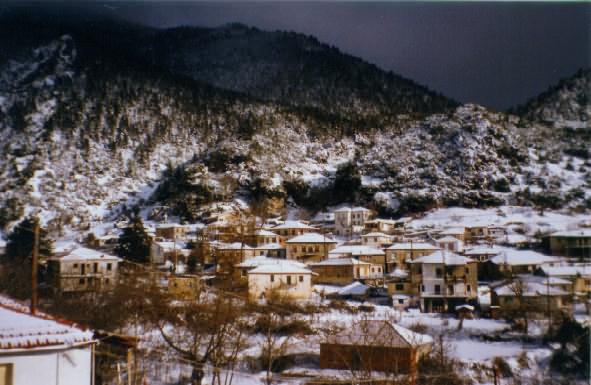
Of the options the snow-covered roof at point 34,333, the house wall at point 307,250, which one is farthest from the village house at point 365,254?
the snow-covered roof at point 34,333

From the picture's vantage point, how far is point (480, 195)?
50344 mm

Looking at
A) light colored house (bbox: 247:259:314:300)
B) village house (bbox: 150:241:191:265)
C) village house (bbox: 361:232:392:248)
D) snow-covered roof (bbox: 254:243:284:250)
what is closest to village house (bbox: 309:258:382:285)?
light colored house (bbox: 247:259:314:300)

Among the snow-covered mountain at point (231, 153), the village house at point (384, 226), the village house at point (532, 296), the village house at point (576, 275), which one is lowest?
the village house at point (532, 296)

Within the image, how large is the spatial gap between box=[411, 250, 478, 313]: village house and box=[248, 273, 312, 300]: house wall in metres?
4.51

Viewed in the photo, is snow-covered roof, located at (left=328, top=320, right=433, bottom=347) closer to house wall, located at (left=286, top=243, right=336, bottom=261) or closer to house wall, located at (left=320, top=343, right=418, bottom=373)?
house wall, located at (left=320, top=343, right=418, bottom=373)

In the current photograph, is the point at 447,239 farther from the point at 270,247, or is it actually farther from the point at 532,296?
the point at 532,296

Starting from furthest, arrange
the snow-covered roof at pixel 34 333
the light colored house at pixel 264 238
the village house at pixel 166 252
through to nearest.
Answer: the light colored house at pixel 264 238 → the village house at pixel 166 252 → the snow-covered roof at pixel 34 333

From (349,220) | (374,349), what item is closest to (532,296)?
(374,349)

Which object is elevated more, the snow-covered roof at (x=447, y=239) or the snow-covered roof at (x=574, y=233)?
the snow-covered roof at (x=574, y=233)

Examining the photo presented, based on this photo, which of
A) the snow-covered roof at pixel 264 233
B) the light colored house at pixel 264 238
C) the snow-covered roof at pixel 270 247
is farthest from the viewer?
the snow-covered roof at pixel 264 233

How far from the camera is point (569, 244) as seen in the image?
103ft

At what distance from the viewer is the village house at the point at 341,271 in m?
27.8

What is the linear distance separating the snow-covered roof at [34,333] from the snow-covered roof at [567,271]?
2361 centimetres

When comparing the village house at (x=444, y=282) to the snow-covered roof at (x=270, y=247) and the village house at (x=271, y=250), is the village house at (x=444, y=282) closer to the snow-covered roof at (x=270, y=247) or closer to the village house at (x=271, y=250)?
the village house at (x=271, y=250)
